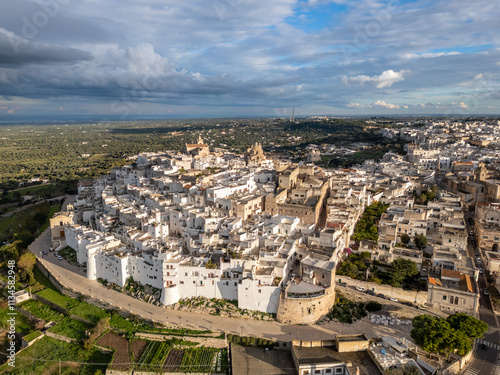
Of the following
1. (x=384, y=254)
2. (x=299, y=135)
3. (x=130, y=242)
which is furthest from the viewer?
(x=299, y=135)

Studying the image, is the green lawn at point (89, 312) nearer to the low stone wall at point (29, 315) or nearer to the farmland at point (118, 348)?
the farmland at point (118, 348)

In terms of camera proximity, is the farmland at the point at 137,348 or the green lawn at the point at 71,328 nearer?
the farmland at the point at 137,348

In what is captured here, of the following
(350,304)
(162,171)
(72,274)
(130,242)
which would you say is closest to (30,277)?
(72,274)

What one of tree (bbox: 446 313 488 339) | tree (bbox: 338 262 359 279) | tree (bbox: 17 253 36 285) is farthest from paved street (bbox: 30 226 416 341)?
tree (bbox: 17 253 36 285)

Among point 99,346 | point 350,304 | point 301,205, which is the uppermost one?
point 301,205

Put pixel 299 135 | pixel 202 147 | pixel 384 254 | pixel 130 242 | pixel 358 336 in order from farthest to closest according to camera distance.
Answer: pixel 299 135 < pixel 202 147 < pixel 130 242 < pixel 384 254 < pixel 358 336

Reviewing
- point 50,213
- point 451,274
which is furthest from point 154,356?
point 50,213

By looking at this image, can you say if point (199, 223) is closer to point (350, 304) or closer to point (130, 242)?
point (130, 242)

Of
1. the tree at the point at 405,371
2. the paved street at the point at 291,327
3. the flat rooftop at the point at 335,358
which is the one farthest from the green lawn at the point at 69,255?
the tree at the point at 405,371
